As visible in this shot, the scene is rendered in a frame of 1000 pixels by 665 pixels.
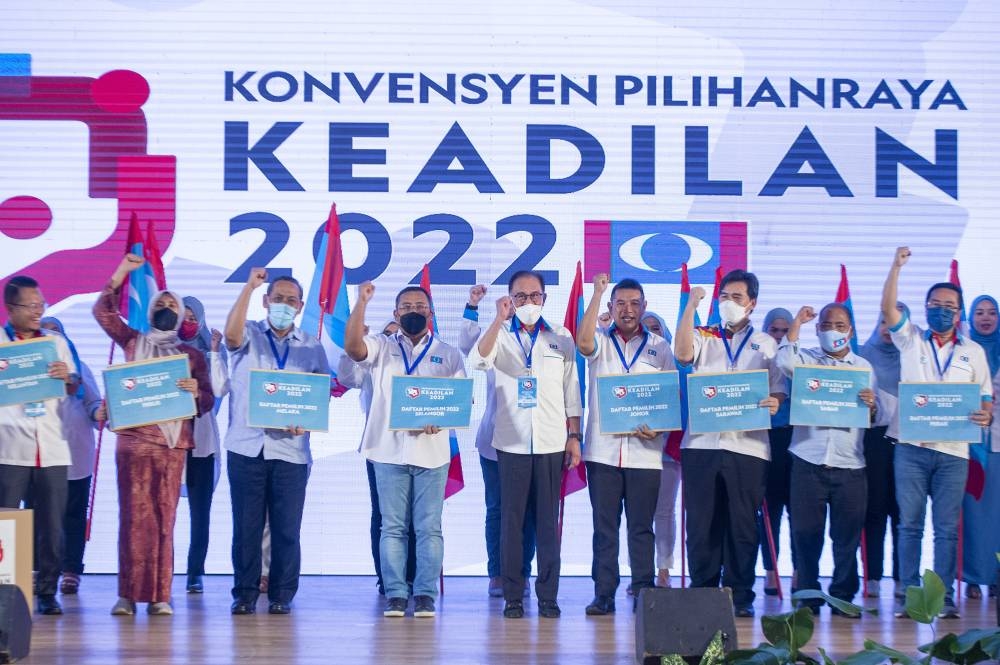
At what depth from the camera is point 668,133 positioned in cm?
684

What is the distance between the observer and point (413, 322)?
5.18 m

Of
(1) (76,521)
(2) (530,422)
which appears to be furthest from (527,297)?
(1) (76,521)

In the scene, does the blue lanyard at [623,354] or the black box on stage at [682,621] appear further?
the blue lanyard at [623,354]

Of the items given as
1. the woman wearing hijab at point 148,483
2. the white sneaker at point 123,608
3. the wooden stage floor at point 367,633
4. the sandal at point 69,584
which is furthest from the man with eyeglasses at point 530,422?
the sandal at point 69,584

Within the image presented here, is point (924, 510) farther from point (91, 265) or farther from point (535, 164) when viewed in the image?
point (91, 265)

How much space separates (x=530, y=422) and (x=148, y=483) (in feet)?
5.43

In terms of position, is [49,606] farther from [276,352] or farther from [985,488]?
[985,488]

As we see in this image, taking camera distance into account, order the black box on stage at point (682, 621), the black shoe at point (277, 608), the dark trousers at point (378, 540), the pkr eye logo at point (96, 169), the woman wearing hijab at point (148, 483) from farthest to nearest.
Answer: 1. the pkr eye logo at point (96, 169)
2. the dark trousers at point (378, 540)
3. the black shoe at point (277, 608)
4. the woman wearing hijab at point (148, 483)
5. the black box on stage at point (682, 621)

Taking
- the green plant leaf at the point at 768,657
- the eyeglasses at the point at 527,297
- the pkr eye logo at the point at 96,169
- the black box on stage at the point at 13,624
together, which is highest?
the pkr eye logo at the point at 96,169

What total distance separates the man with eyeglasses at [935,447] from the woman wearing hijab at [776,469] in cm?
58

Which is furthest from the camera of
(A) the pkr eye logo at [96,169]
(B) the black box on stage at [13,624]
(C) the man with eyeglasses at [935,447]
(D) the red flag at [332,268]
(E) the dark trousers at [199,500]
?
(A) the pkr eye logo at [96,169]

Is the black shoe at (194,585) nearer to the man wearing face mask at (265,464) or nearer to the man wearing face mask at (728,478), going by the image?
the man wearing face mask at (265,464)

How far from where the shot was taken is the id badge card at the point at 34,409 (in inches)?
199

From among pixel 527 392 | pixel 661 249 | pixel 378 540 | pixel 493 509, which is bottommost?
pixel 378 540
